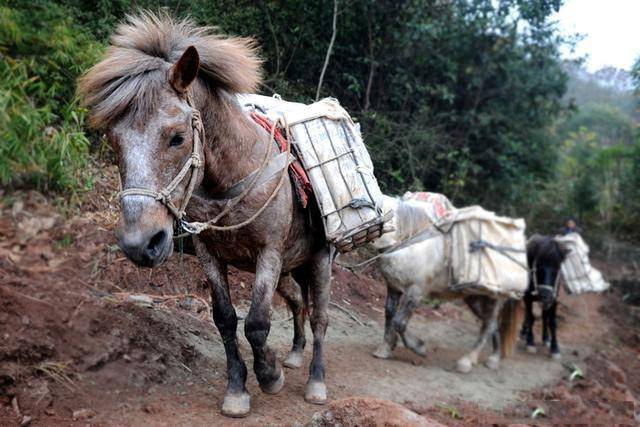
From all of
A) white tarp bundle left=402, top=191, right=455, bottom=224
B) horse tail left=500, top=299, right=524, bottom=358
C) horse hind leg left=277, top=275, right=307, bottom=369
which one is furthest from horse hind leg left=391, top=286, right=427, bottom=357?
horse tail left=500, top=299, right=524, bottom=358

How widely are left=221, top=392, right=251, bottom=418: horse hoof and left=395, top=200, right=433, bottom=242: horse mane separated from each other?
3.38 metres

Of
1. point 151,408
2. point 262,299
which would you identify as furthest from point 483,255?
point 151,408

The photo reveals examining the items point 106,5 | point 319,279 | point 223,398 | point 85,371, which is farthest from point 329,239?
point 106,5

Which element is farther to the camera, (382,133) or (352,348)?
(382,133)

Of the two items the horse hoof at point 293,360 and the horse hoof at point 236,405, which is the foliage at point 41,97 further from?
the horse hoof at point 293,360

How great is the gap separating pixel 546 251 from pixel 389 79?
3940 millimetres

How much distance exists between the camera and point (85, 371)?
3.71 metres

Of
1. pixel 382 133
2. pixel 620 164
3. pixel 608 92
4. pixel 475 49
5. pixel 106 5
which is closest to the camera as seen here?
pixel 106 5

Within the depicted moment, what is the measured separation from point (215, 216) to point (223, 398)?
130 centimetres

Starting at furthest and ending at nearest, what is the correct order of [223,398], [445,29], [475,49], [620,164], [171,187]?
[620,164] < [475,49] < [445,29] < [223,398] < [171,187]

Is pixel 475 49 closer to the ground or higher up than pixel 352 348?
higher up

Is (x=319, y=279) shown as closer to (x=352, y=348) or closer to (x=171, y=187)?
(x=171, y=187)

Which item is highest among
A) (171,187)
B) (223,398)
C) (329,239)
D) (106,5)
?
(106,5)

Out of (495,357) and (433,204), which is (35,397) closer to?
(433,204)
